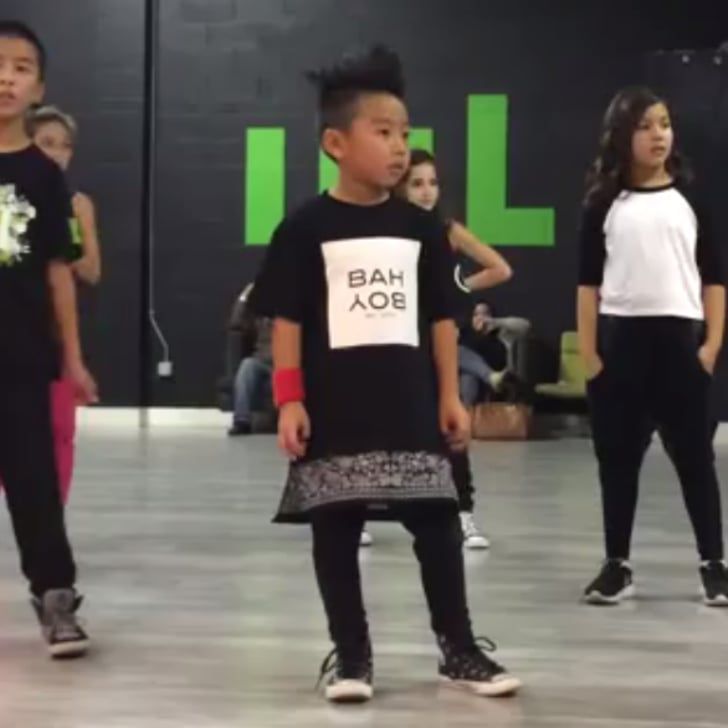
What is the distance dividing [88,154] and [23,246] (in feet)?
27.2

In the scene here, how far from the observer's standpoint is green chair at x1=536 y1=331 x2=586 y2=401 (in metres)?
10.2

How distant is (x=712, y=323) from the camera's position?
11.8ft

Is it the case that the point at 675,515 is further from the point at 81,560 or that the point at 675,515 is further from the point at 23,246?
the point at 23,246

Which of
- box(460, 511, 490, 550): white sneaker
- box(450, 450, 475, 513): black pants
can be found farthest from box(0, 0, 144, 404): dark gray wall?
box(450, 450, 475, 513): black pants

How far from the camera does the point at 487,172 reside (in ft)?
35.8

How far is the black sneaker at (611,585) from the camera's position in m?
3.69

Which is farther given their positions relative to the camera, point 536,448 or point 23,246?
point 536,448

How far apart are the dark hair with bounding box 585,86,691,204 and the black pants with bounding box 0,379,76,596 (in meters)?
1.41

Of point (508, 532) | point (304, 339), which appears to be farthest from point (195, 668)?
point (508, 532)

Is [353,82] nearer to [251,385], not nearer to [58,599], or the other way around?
[58,599]

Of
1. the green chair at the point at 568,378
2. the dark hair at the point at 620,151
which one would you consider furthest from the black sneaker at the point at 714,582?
the green chair at the point at 568,378

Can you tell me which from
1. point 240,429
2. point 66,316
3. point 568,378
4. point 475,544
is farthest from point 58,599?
point 568,378

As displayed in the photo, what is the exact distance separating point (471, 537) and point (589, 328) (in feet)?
4.07

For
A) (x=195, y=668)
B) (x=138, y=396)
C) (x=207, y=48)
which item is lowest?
(x=138, y=396)
